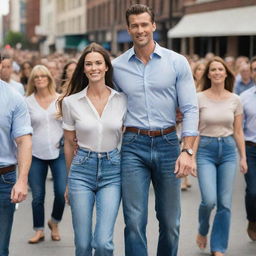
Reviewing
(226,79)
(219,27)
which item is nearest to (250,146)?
(226,79)

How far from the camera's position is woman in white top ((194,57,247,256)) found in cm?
663

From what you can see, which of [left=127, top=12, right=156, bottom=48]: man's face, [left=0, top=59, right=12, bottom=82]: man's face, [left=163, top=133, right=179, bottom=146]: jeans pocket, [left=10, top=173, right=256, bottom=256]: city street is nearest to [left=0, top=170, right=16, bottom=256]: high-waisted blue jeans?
[left=163, top=133, right=179, bottom=146]: jeans pocket

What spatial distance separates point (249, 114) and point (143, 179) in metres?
2.40

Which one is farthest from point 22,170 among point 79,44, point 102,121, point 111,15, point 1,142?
point 79,44

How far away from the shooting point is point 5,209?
4852mm

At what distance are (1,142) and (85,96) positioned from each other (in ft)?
2.19

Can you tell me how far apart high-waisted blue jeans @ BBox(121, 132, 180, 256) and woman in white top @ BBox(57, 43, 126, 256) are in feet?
0.27

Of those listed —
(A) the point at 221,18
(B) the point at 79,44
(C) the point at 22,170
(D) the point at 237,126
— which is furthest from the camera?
(B) the point at 79,44

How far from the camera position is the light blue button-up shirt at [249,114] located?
7137 millimetres

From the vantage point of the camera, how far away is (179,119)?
523 centimetres

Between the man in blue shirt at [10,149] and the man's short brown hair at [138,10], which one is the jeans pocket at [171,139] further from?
the man in blue shirt at [10,149]

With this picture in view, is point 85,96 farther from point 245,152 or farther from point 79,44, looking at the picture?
point 79,44

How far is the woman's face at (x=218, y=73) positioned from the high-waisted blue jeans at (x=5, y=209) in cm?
270

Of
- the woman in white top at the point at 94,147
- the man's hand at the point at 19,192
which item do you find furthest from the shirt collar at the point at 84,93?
the man's hand at the point at 19,192
